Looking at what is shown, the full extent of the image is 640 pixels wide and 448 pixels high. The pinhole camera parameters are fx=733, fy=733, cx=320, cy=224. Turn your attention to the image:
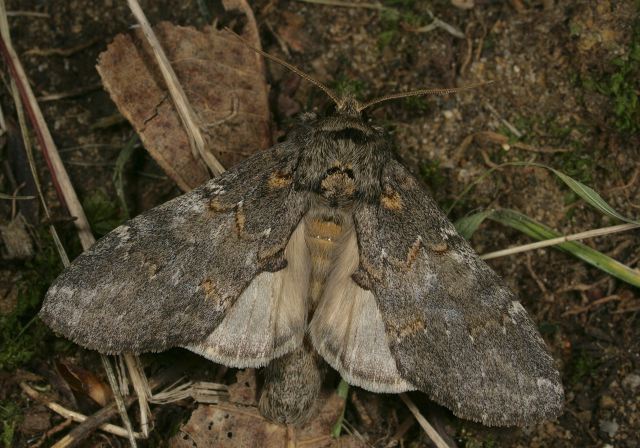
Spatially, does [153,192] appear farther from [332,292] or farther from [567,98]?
[567,98]

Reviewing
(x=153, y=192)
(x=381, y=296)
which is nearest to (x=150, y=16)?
(x=153, y=192)

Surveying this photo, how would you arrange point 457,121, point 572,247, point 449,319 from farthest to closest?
point 457,121 → point 572,247 → point 449,319

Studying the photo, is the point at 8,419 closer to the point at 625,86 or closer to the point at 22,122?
the point at 22,122

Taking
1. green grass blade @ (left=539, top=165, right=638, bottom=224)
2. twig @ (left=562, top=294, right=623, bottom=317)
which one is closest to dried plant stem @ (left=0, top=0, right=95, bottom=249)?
green grass blade @ (left=539, top=165, right=638, bottom=224)

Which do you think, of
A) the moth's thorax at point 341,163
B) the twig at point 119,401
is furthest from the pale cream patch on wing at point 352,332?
the twig at point 119,401

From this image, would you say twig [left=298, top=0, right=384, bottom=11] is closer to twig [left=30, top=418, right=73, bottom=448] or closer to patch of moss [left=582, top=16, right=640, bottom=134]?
patch of moss [left=582, top=16, right=640, bottom=134]

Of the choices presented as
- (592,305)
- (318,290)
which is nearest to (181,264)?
(318,290)

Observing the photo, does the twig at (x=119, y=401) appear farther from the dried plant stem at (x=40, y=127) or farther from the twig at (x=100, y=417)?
the dried plant stem at (x=40, y=127)
